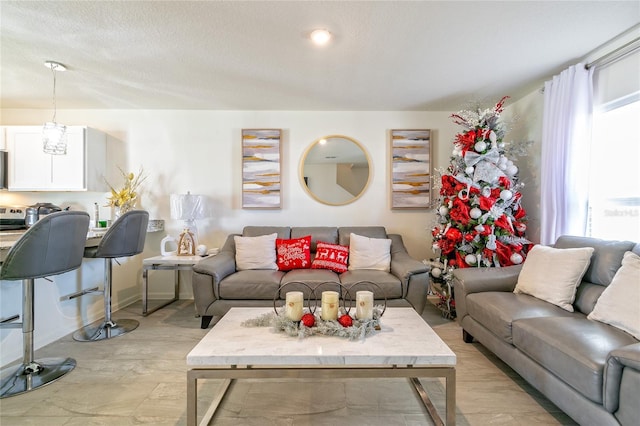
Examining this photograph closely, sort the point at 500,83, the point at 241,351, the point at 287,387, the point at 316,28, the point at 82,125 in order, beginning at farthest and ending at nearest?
the point at 82,125
the point at 500,83
the point at 316,28
the point at 287,387
the point at 241,351

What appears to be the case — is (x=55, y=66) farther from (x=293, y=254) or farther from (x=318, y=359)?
(x=318, y=359)

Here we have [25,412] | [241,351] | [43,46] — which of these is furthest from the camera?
[43,46]

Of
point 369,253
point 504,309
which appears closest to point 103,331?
point 369,253

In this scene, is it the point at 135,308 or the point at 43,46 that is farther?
the point at 135,308

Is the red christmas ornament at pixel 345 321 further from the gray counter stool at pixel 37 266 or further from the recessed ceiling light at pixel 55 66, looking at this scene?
the recessed ceiling light at pixel 55 66

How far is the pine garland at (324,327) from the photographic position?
5.08ft

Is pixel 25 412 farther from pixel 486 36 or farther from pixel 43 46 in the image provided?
pixel 486 36

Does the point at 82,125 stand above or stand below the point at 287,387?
above

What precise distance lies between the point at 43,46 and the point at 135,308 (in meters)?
2.60

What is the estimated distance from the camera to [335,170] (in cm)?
376

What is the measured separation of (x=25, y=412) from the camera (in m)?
1.63

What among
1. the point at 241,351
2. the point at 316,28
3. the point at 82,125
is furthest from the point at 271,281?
the point at 82,125

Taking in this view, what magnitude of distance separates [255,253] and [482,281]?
6.95ft

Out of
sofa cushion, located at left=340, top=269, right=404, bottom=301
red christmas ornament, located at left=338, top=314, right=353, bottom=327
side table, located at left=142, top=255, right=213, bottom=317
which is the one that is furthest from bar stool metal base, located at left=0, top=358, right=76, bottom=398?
sofa cushion, located at left=340, top=269, right=404, bottom=301
